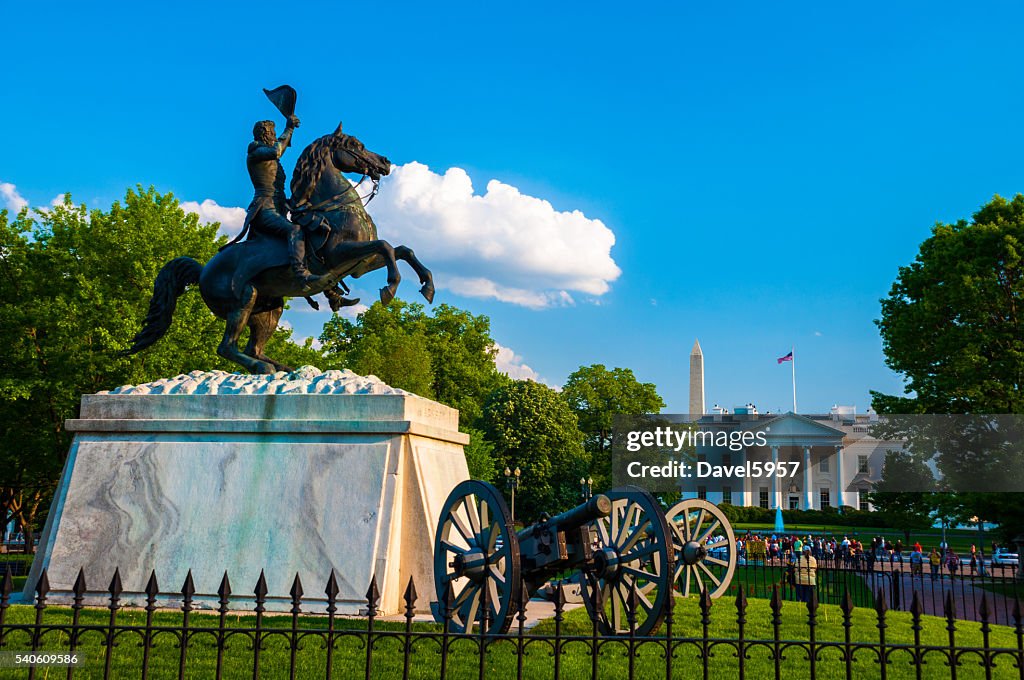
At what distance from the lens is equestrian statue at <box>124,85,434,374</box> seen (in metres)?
10.9

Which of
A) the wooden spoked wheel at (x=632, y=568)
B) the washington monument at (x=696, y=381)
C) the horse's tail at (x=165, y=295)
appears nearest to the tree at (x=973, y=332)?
the wooden spoked wheel at (x=632, y=568)

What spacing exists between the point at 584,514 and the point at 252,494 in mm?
4140

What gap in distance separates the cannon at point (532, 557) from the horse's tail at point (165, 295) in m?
6.01

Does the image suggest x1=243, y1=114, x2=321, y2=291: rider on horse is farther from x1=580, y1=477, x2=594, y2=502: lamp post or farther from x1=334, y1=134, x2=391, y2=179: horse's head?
x1=580, y1=477, x2=594, y2=502: lamp post

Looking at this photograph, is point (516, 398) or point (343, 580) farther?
point (516, 398)

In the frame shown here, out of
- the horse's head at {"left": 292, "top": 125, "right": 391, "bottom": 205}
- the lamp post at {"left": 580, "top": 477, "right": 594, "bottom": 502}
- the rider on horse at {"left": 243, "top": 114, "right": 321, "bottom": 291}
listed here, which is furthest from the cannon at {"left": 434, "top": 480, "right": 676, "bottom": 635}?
the lamp post at {"left": 580, "top": 477, "right": 594, "bottom": 502}

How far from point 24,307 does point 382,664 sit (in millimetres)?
19727

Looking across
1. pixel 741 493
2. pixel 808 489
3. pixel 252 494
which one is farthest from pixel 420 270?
pixel 808 489

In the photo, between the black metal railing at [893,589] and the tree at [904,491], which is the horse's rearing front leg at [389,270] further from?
the tree at [904,491]

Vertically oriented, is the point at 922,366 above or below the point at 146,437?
above

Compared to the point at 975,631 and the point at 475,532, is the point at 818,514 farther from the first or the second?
the point at 475,532

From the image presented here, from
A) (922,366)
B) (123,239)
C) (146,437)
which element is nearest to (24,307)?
(123,239)

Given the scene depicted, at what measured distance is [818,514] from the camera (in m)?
75.4

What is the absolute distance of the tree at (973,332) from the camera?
68.8ft
